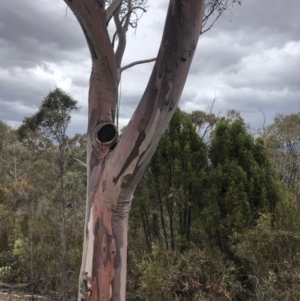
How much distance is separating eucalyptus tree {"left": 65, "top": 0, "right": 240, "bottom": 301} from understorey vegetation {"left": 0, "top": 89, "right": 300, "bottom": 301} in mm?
930

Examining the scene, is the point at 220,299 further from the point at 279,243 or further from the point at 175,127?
the point at 175,127

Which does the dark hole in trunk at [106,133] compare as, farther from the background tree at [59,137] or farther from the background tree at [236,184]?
the background tree at [59,137]

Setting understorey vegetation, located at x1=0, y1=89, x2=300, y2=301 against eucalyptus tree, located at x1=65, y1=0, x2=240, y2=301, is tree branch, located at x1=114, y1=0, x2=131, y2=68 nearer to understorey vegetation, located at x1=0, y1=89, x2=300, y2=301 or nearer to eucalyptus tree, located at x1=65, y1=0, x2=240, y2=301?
eucalyptus tree, located at x1=65, y1=0, x2=240, y2=301

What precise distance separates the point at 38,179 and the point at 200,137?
492 inches

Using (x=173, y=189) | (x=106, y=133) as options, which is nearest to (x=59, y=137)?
(x=173, y=189)

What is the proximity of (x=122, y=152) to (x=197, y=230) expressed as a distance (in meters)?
2.63

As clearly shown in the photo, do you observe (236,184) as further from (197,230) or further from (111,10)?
(111,10)

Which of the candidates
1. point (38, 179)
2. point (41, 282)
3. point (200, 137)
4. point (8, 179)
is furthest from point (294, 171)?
point (8, 179)

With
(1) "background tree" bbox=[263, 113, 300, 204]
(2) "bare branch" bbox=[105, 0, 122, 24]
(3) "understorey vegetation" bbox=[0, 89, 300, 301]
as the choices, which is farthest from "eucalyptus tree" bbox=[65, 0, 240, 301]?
(1) "background tree" bbox=[263, 113, 300, 204]

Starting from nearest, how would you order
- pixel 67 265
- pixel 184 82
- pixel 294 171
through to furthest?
pixel 184 82 < pixel 67 265 < pixel 294 171

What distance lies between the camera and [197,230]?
527 centimetres

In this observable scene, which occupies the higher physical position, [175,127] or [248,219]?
A: [175,127]

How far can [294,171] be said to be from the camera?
12.5 metres

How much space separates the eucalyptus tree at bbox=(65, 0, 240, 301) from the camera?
2.99 metres
